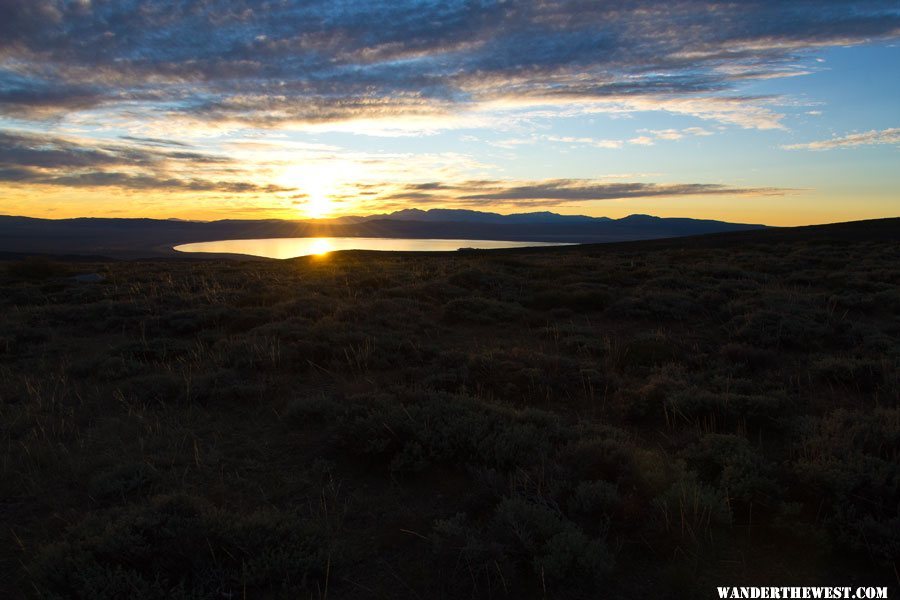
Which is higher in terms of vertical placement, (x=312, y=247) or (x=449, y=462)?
(x=312, y=247)

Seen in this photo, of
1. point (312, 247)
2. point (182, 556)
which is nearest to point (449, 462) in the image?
point (182, 556)

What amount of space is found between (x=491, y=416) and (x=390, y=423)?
3.35 feet

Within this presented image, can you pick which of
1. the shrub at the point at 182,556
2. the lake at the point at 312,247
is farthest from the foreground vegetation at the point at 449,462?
the lake at the point at 312,247

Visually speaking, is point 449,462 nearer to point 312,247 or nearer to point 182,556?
point 182,556

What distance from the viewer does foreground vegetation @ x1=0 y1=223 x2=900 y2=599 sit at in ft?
11.3

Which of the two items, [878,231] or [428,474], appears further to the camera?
[878,231]

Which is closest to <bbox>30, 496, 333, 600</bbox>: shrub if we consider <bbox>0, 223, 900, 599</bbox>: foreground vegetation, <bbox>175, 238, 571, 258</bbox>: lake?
<bbox>0, 223, 900, 599</bbox>: foreground vegetation

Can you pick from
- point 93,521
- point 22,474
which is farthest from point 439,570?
point 22,474

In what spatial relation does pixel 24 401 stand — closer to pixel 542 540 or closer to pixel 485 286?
pixel 542 540

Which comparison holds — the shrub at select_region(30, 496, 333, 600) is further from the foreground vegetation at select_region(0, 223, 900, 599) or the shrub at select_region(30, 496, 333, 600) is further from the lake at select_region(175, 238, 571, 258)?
the lake at select_region(175, 238, 571, 258)

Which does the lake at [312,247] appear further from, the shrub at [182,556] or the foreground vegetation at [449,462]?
the shrub at [182,556]

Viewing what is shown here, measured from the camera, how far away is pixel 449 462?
16.2ft

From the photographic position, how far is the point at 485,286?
15859mm

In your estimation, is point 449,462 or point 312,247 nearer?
point 449,462
